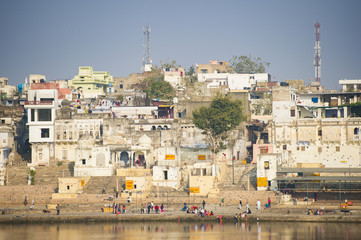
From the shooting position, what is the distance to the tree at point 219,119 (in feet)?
234

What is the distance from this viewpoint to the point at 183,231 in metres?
53.2

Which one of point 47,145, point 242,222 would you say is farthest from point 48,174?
point 242,222

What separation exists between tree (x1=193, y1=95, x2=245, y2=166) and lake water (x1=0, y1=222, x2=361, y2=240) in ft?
55.5

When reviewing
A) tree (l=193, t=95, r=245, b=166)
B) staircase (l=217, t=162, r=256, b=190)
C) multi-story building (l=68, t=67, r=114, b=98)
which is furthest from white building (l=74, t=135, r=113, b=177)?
multi-story building (l=68, t=67, r=114, b=98)

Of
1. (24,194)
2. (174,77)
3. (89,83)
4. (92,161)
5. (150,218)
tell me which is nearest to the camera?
(150,218)

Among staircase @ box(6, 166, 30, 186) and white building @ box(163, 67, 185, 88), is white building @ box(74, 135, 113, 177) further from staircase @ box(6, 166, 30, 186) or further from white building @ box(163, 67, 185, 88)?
white building @ box(163, 67, 185, 88)

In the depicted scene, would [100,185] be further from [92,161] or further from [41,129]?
[41,129]

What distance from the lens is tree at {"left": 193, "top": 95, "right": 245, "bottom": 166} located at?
71188mm

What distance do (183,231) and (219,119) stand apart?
20.1 meters

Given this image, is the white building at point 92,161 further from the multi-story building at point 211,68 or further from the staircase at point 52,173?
the multi-story building at point 211,68

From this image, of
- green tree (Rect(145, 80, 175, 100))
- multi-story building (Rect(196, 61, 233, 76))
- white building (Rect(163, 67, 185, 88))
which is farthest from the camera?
multi-story building (Rect(196, 61, 233, 76))

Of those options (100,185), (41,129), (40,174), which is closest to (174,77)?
(41,129)

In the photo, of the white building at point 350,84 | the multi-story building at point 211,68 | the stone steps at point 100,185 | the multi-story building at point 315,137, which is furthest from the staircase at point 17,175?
the multi-story building at point 211,68

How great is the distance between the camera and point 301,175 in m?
62.6
